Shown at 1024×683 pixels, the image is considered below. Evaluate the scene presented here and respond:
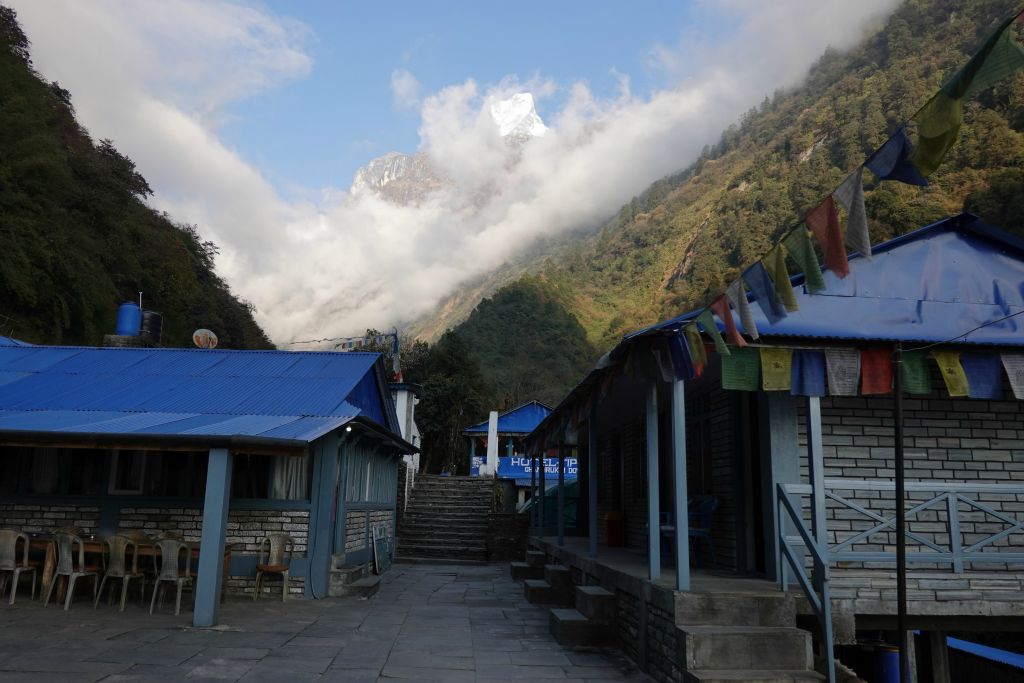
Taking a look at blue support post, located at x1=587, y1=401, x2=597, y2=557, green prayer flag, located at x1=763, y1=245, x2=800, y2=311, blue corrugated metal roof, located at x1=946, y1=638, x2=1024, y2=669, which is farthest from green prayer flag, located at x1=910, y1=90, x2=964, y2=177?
blue corrugated metal roof, located at x1=946, y1=638, x2=1024, y2=669

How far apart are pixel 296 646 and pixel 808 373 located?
568 cm

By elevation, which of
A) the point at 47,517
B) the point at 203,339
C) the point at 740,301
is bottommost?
the point at 47,517

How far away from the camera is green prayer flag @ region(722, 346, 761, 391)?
6.91m

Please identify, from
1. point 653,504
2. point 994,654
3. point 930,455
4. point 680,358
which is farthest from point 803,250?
point 994,654

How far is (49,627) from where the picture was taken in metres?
7.77

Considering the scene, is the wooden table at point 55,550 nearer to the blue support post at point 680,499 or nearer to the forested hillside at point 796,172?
the blue support post at point 680,499

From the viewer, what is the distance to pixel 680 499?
21.1ft

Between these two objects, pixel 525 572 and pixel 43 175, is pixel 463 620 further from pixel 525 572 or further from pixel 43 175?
pixel 43 175

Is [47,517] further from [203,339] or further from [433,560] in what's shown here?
[433,560]

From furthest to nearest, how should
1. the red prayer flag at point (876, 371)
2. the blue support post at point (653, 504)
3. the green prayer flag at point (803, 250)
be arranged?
the red prayer flag at point (876, 371), the blue support post at point (653, 504), the green prayer flag at point (803, 250)

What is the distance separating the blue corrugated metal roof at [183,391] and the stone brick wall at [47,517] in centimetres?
152

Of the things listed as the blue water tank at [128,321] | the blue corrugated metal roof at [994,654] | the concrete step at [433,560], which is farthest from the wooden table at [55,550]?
the concrete step at [433,560]

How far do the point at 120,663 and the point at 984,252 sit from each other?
9.83m

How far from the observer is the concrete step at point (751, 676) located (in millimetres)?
5262
